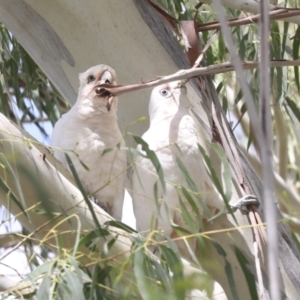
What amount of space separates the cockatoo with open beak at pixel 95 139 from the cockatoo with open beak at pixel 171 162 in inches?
4.2

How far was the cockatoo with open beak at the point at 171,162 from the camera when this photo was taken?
139 cm

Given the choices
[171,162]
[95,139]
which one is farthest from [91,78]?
[171,162]

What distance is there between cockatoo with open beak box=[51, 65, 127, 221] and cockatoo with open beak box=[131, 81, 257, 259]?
11 centimetres

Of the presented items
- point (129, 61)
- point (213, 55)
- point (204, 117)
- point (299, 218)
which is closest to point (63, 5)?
point (129, 61)

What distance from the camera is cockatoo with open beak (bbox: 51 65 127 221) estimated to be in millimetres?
1532

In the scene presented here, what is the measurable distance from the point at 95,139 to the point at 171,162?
0.25 m

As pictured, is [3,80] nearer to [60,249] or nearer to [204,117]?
[204,117]

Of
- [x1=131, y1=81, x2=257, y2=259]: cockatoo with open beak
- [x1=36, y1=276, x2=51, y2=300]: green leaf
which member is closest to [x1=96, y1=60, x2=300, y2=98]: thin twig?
[x1=131, y1=81, x2=257, y2=259]: cockatoo with open beak

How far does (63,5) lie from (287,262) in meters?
0.76

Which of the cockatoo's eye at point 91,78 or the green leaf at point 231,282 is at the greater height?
the cockatoo's eye at point 91,78

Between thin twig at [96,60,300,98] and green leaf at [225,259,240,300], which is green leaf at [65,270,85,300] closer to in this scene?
green leaf at [225,259,240,300]

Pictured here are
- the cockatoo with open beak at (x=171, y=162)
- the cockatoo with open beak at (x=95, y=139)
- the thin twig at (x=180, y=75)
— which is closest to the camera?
the thin twig at (x=180, y=75)

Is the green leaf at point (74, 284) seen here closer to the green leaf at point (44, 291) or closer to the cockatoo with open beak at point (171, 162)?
the green leaf at point (44, 291)

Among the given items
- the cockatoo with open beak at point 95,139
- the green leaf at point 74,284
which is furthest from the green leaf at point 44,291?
the cockatoo with open beak at point 95,139
